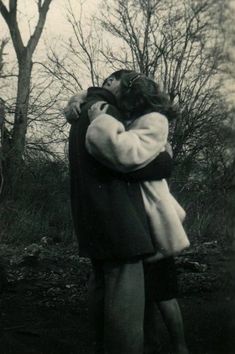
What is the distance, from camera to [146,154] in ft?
8.23

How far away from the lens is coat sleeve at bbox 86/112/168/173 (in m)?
2.45

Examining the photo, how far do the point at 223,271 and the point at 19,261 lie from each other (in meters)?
2.06

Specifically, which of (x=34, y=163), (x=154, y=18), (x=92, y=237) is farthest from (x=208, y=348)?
(x=34, y=163)

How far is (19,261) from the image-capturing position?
19.6 ft

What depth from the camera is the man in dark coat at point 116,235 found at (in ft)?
8.12

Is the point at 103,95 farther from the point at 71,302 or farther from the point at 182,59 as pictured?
the point at 182,59

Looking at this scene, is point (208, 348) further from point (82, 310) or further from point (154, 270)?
point (82, 310)

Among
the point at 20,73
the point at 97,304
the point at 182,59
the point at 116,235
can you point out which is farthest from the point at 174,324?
the point at 20,73

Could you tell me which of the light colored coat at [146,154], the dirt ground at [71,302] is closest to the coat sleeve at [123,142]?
the light colored coat at [146,154]

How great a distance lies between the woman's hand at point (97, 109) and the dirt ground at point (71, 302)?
127cm

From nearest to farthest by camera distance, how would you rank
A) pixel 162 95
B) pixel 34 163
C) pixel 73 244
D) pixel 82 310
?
pixel 162 95, pixel 82 310, pixel 73 244, pixel 34 163

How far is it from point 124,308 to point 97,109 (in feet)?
2.79

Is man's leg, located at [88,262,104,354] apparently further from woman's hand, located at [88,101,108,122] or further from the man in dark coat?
woman's hand, located at [88,101,108,122]

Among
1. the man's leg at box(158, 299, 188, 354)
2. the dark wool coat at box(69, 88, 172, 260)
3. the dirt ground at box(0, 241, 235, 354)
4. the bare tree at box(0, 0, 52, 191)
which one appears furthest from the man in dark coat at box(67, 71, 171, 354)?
the bare tree at box(0, 0, 52, 191)
